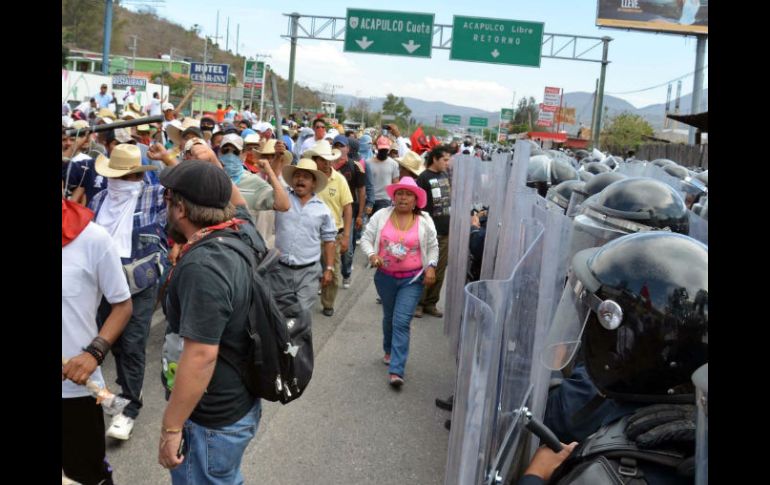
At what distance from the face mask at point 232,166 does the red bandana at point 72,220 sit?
3.61 m

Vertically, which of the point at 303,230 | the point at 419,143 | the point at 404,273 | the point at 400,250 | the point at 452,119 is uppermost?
the point at 452,119

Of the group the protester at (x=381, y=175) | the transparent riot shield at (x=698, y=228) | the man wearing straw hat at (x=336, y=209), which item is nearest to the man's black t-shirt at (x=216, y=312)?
the transparent riot shield at (x=698, y=228)

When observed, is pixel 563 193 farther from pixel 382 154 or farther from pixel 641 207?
pixel 382 154

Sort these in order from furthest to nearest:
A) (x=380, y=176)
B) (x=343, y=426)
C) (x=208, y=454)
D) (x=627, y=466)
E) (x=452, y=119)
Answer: (x=452, y=119), (x=380, y=176), (x=343, y=426), (x=208, y=454), (x=627, y=466)

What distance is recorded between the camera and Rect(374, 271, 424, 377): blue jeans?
5.78m

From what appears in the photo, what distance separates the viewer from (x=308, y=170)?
19.0 ft

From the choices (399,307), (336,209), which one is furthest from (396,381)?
(336,209)

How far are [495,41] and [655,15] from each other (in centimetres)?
1807

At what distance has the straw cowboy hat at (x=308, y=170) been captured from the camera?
19.0 ft

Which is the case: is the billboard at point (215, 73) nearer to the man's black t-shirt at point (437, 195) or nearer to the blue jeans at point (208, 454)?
the man's black t-shirt at point (437, 195)

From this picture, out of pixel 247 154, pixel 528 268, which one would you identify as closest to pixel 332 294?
pixel 247 154

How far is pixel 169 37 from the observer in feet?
388

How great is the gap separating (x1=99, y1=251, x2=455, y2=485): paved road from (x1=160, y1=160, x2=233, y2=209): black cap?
2130 millimetres
